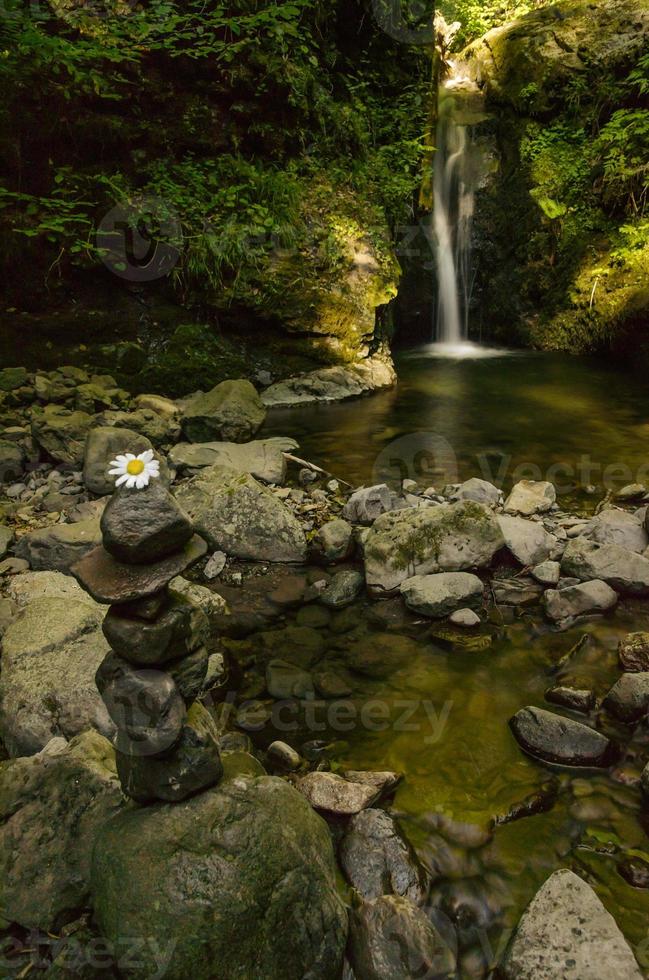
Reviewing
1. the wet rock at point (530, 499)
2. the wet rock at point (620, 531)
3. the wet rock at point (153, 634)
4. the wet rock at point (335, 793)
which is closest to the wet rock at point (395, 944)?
the wet rock at point (335, 793)

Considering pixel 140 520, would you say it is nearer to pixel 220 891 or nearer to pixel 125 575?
pixel 125 575

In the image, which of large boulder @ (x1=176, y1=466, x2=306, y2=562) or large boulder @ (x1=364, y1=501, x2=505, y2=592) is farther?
large boulder @ (x1=176, y1=466, x2=306, y2=562)

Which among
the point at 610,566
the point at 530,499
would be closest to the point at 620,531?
the point at 610,566

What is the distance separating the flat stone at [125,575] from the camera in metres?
1.65

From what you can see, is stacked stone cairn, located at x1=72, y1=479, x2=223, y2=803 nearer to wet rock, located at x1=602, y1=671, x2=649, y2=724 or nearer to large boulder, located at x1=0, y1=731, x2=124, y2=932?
large boulder, located at x1=0, y1=731, x2=124, y2=932

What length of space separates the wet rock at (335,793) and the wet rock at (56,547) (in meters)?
2.54

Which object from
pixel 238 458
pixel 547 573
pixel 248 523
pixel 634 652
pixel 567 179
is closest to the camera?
pixel 634 652

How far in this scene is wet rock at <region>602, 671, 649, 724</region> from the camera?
272 cm

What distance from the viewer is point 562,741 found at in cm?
258

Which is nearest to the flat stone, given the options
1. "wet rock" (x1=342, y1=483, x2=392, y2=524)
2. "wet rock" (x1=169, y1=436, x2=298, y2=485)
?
"wet rock" (x1=342, y1=483, x2=392, y2=524)

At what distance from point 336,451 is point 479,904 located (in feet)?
16.8

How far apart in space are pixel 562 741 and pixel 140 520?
2.23 metres

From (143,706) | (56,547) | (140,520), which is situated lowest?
(56,547)

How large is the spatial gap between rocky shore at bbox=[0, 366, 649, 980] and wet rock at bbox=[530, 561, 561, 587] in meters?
0.02
